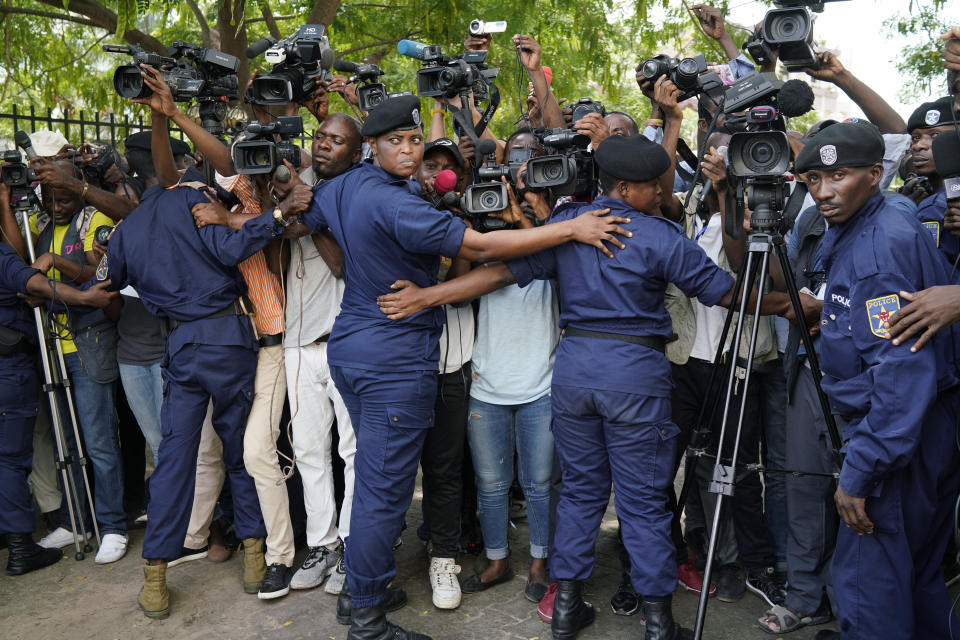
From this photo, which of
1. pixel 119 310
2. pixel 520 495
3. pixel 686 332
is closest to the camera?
pixel 686 332

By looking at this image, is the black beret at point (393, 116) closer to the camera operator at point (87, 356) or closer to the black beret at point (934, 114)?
the camera operator at point (87, 356)

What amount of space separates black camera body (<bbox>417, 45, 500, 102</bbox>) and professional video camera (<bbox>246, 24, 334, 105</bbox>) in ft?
2.07

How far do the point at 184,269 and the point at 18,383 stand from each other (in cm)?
152

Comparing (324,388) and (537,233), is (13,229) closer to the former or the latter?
(324,388)

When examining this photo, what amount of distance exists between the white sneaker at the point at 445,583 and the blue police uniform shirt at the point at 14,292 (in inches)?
111

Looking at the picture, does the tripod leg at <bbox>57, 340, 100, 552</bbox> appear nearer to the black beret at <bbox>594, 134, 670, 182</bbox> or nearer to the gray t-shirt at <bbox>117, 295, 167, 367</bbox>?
the gray t-shirt at <bbox>117, 295, 167, 367</bbox>

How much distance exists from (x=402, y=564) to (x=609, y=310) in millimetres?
2052

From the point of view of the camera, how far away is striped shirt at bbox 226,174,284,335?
452cm

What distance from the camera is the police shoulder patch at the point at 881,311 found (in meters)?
3.03

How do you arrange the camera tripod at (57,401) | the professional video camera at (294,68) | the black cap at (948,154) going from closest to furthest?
the black cap at (948,154) < the professional video camera at (294,68) < the camera tripod at (57,401)

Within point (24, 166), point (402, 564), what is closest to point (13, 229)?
point (24, 166)

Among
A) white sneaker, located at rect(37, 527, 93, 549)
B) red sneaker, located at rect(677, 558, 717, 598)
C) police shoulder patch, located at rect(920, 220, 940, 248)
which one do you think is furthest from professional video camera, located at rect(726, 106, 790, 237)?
white sneaker, located at rect(37, 527, 93, 549)

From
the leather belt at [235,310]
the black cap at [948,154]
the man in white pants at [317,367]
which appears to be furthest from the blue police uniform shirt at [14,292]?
the black cap at [948,154]

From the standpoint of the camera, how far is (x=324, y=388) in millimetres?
4488
